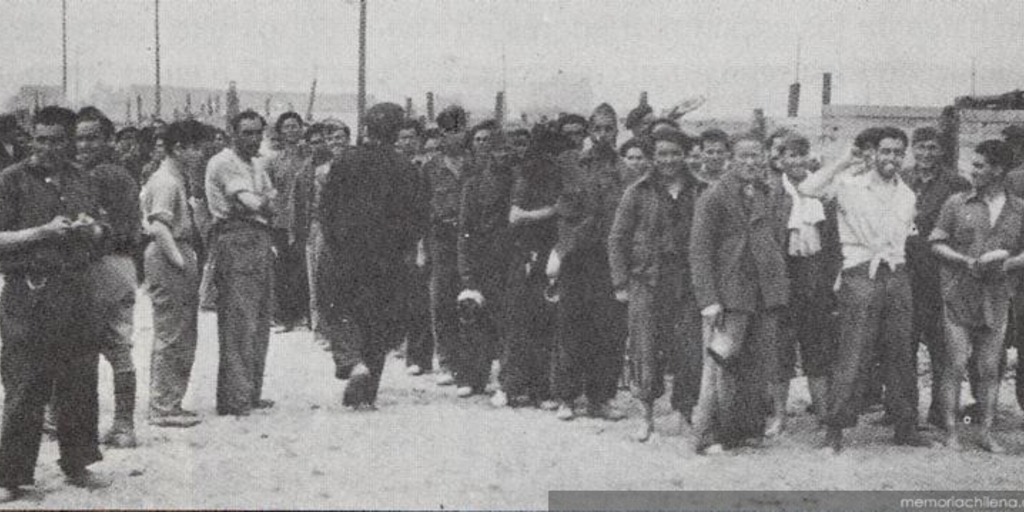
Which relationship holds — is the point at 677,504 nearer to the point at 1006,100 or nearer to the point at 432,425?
the point at 432,425

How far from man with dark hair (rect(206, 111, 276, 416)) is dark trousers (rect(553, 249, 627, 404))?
2078mm

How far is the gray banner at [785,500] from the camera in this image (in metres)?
5.95

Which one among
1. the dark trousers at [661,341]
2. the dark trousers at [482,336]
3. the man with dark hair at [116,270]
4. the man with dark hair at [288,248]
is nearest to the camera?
the man with dark hair at [116,270]

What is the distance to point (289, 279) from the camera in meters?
12.9

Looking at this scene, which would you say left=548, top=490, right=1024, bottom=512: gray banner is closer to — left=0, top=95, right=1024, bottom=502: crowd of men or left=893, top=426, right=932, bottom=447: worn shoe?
left=0, top=95, right=1024, bottom=502: crowd of men

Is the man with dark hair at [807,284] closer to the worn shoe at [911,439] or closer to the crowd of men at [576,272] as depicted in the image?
the crowd of men at [576,272]

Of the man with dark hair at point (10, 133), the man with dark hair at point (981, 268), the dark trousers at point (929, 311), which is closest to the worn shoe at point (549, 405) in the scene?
the dark trousers at point (929, 311)

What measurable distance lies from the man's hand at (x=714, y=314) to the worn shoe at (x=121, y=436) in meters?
3.46

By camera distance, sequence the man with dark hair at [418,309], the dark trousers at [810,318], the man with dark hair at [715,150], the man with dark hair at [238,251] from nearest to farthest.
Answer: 1. the man with dark hair at [715,150]
2. the dark trousers at [810,318]
3. the man with dark hair at [238,251]
4. the man with dark hair at [418,309]

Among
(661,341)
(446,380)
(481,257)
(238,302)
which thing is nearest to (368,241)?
(238,302)

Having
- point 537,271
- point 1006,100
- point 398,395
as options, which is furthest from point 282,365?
point 1006,100

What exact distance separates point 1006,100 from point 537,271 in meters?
7.23

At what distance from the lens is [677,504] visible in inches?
236

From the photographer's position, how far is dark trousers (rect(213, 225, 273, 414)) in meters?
8.09
